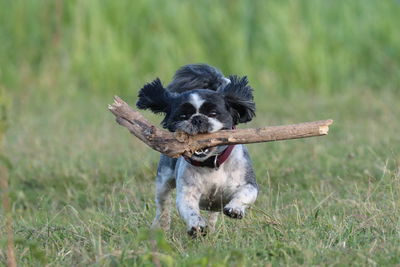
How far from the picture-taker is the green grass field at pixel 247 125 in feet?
14.5

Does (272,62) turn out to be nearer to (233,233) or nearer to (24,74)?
(24,74)

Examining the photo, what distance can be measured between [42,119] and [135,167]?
316cm

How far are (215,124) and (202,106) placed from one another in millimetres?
137

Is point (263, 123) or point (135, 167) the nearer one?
point (135, 167)

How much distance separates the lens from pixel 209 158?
4941 mm

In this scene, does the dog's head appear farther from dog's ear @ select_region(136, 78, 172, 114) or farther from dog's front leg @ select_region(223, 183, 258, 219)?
dog's front leg @ select_region(223, 183, 258, 219)

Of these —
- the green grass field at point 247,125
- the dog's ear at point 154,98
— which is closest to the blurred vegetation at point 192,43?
the green grass field at point 247,125

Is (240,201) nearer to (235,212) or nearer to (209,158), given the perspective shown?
(235,212)

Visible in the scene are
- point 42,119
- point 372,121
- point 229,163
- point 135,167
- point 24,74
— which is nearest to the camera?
point 229,163

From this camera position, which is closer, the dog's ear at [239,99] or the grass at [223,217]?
the grass at [223,217]

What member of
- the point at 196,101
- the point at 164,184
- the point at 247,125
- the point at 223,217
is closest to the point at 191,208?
the point at 223,217

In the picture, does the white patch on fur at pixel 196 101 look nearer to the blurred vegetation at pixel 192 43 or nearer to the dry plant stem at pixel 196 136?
the dry plant stem at pixel 196 136

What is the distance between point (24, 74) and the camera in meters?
11.4

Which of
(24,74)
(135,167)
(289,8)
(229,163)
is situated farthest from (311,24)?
(229,163)
